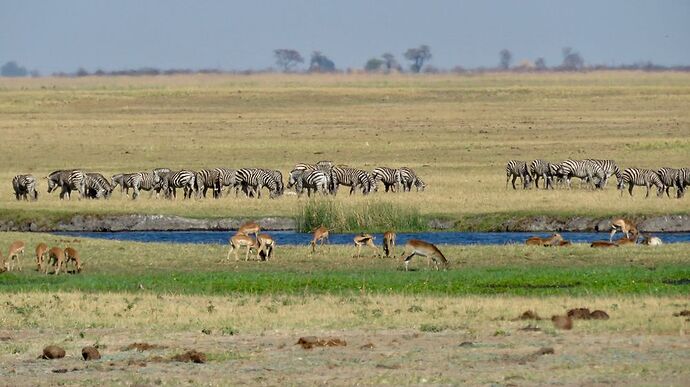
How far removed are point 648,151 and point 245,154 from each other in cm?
1566

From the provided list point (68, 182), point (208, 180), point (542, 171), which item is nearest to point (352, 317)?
point (208, 180)

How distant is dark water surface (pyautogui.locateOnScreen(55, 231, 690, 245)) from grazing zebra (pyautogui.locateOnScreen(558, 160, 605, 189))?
36.7ft

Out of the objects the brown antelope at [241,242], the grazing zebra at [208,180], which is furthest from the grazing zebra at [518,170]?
the brown antelope at [241,242]

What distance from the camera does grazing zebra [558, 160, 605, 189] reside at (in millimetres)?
44344

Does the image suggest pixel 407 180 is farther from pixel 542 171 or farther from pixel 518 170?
pixel 542 171

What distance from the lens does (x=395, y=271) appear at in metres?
23.8

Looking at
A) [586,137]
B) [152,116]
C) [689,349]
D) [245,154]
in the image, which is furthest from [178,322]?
[152,116]

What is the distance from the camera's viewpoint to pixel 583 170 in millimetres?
44406

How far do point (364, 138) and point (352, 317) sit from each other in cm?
4409

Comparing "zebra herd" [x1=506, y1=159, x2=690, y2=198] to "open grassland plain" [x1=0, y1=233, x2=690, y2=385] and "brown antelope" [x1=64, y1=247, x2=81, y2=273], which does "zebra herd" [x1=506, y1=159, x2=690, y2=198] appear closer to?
"open grassland plain" [x1=0, y1=233, x2=690, y2=385]

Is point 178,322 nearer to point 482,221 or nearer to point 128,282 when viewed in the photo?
point 128,282

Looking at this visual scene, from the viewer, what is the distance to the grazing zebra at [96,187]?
42.2m

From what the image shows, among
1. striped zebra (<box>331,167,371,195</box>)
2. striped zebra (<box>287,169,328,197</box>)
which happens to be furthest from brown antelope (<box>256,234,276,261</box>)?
striped zebra (<box>331,167,371,195</box>)

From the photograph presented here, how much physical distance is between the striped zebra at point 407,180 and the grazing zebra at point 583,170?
495 cm
